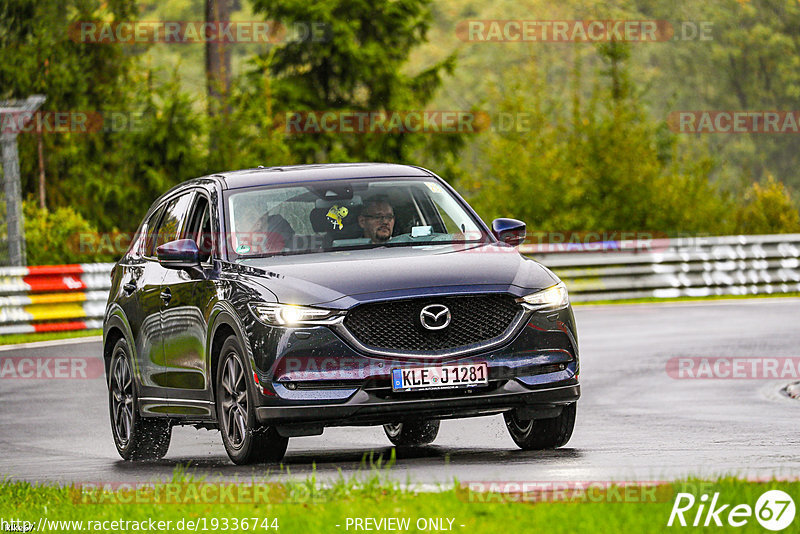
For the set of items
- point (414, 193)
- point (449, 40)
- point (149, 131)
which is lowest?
point (449, 40)

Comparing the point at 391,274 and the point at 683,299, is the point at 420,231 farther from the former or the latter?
the point at 683,299

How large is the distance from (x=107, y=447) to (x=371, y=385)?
401 cm

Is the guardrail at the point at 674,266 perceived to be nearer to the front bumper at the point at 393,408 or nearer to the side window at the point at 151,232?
→ the side window at the point at 151,232

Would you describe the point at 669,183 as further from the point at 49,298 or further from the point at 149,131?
the point at 49,298

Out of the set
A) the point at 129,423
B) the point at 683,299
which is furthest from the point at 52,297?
the point at 129,423

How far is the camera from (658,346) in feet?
68.0

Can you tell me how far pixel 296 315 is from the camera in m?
9.71

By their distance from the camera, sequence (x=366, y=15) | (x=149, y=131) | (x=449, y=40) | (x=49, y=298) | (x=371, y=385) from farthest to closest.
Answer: (x=449, y=40)
(x=366, y=15)
(x=149, y=131)
(x=49, y=298)
(x=371, y=385)

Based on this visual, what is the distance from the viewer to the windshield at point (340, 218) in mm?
10836

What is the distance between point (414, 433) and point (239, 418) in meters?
2.48

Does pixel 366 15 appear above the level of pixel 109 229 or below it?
above

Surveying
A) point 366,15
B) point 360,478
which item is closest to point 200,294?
point 360,478

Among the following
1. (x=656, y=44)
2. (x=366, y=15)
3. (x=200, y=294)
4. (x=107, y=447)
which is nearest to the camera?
(x=200, y=294)

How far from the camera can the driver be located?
1095cm
